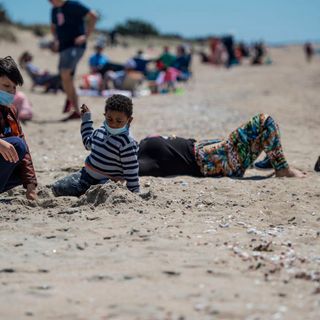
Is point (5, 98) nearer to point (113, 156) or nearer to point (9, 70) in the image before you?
point (9, 70)

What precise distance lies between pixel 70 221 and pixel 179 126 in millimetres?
4797

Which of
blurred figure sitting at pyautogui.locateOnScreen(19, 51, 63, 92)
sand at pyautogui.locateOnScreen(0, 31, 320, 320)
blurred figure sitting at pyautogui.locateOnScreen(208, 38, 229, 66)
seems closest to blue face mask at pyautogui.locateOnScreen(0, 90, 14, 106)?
sand at pyautogui.locateOnScreen(0, 31, 320, 320)

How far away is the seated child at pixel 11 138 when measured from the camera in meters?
4.30

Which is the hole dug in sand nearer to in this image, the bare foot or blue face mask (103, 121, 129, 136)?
blue face mask (103, 121, 129, 136)

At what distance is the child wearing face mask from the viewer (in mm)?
4438

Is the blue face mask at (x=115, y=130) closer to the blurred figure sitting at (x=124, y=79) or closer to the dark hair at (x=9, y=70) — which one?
the dark hair at (x=9, y=70)

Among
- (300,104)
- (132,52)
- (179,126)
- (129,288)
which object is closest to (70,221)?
(129,288)

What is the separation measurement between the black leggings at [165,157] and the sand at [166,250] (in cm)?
13

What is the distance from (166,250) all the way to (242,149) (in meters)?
2.21

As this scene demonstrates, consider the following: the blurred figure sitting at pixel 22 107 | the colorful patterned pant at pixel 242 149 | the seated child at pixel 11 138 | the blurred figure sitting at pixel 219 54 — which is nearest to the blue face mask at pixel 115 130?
the seated child at pixel 11 138

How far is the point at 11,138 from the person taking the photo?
4.27 m

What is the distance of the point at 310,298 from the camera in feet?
8.77

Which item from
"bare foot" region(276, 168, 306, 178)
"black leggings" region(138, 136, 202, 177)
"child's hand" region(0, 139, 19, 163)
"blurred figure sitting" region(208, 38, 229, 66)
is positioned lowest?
"bare foot" region(276, 168, 306, 178)

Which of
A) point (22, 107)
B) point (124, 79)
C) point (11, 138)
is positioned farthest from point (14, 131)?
point (124, 79)
